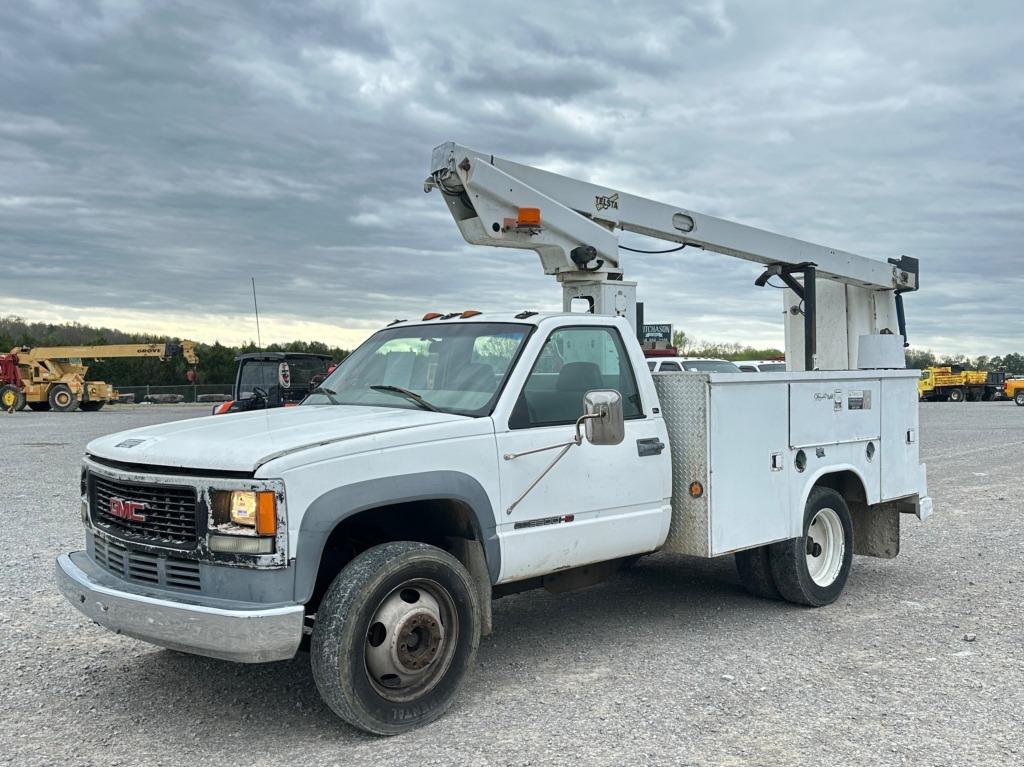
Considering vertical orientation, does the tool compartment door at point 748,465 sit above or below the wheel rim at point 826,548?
above

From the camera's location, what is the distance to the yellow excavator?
40375 millimetres

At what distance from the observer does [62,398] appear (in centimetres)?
4056

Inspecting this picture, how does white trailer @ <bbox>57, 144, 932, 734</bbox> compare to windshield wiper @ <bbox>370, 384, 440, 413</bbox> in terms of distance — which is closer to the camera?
white trailer @ <bbox>57, 144, 932, 734</bbox>

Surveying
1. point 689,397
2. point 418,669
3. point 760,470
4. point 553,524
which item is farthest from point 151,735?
point 760,470

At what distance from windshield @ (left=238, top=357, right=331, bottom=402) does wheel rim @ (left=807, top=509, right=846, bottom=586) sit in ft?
45.9

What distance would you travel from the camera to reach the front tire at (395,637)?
4.13 metres

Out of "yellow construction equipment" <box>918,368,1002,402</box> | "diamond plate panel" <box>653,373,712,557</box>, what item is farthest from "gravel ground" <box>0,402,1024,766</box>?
"yellow construction equipment" <box>918,368,1002,402</box>

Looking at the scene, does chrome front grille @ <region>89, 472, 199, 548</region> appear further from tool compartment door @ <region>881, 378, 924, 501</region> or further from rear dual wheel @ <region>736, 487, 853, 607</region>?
tool compartment door @ <region>881, 378, 924, 501</region>

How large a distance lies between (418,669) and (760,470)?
108 inches

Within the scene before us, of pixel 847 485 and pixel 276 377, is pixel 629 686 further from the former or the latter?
pixel 276 377

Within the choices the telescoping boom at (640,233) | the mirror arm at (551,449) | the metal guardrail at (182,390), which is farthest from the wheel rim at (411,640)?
the metal guardrail at (182,390)

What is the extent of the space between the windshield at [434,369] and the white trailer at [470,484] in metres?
0.02

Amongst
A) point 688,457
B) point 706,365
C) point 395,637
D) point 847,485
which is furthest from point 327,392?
point 706,365

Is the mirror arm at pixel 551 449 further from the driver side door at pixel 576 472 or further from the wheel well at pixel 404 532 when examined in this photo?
the wheel well at pixel 404 532
